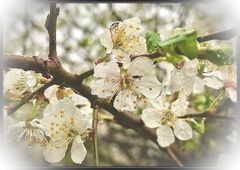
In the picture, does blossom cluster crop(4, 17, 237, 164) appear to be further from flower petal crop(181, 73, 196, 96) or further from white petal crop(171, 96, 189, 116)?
white petal crop(171, 96, 189, 116)

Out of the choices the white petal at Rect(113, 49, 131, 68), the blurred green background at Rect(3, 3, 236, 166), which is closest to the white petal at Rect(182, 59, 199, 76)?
the white petal at Rect(113, 49, 131, 68)

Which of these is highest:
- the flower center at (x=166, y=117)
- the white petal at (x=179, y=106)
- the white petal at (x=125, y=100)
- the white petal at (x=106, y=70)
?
the white petal at (x=106, y=70)

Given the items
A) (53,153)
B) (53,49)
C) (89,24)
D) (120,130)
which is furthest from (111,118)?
(120,130)

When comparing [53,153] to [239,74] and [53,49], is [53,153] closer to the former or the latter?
[53,49]

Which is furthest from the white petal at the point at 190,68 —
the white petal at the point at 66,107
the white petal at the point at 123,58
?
the white petal at the point at 66,107

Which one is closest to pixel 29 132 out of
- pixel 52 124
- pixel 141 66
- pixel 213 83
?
pixel 52 124

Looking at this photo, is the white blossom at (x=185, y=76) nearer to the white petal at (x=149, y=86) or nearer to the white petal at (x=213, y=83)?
the white petal at (x=149, y=86)

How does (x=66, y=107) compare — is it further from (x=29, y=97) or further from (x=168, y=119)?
(x=168, y=119)
